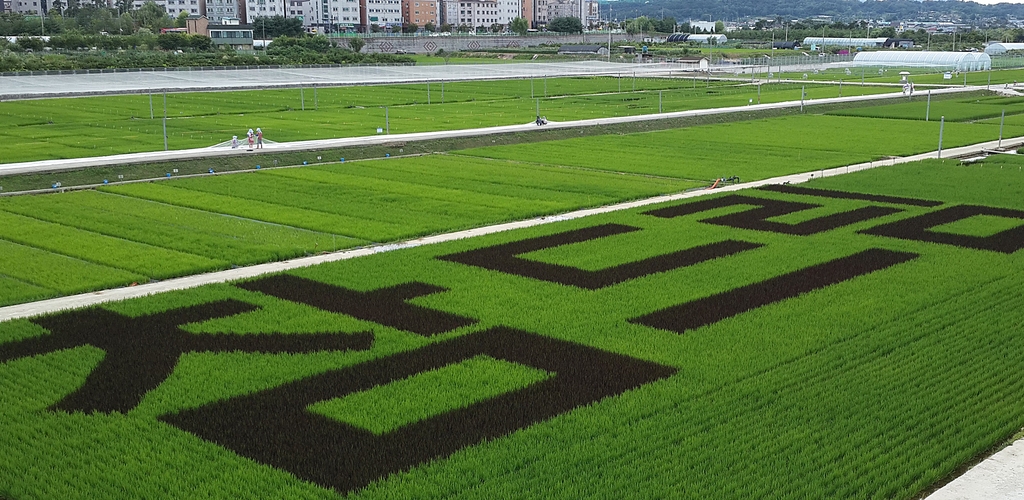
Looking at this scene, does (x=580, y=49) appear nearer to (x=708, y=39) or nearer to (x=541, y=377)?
(x=708, y=39)

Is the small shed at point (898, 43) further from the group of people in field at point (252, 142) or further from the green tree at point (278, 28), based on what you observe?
the group of people in field at point (252, 142)

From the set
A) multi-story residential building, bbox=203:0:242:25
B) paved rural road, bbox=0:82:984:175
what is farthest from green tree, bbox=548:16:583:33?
Answer: paved rural road, bbox=0:82:984:175

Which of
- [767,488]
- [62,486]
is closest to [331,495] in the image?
[62,486]

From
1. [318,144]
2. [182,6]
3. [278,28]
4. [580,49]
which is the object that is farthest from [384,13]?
[318,144]

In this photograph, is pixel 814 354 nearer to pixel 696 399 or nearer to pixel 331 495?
pixel 696 399

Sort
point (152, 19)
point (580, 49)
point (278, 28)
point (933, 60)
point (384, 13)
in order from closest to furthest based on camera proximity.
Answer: point (933, 60) < point (580, 49) < point (278, 28) < point (152, 19) < point (384, 13)

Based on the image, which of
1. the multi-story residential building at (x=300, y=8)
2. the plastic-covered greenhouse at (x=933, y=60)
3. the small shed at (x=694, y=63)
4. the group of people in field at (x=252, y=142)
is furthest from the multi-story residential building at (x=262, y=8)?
the group of people in field at (x=252, y=142)

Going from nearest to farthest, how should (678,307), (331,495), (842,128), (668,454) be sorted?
(331,495), (668,454), (678,307), (842,128)
